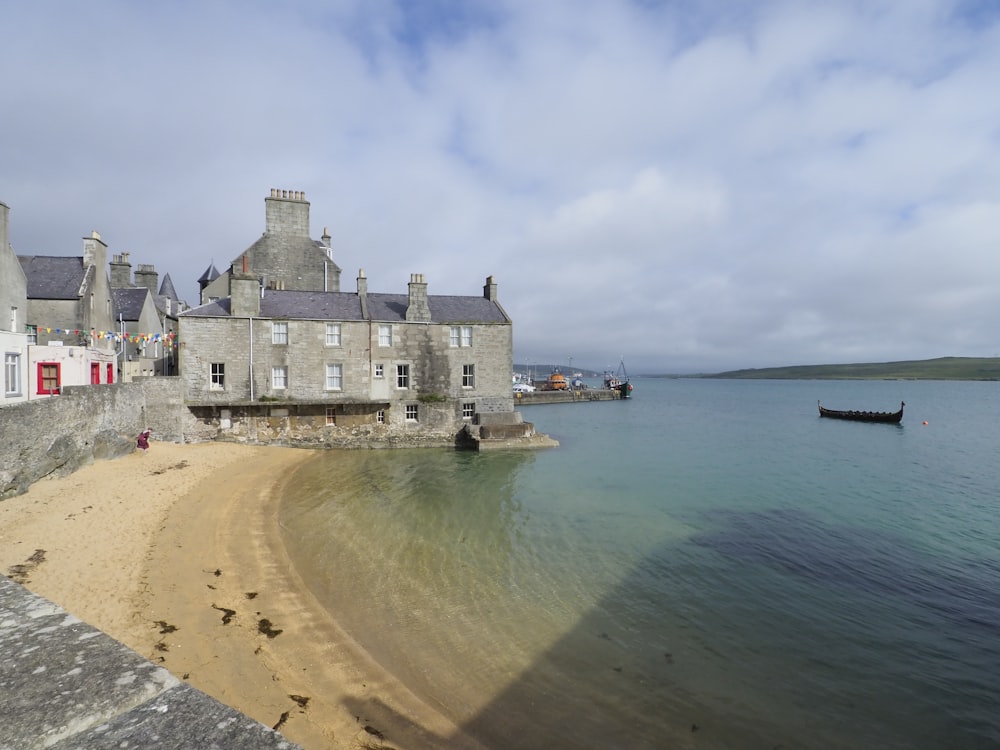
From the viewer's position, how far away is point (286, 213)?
34719 millimetres

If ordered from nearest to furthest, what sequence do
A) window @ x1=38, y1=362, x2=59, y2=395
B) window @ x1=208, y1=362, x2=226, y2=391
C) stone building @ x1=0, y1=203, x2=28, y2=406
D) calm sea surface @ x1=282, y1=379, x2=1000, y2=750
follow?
calm sea surface @ x1=282, y1=379, x2=1000, y2=750
stone building @ x1=0, y1=203, x2=28, y2=406
window @ x1=38, y1=362, x2=59, y2=395
window @ x1=208, y1=362, x2=226, y2=391

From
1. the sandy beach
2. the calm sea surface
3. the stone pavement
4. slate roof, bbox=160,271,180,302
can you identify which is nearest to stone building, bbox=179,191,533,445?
the calm sea surface

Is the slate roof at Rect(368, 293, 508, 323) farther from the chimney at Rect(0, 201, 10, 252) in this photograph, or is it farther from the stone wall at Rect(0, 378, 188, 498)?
the chimney at Rect(0, 201, 10, 252)

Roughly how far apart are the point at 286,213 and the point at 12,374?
786 inches

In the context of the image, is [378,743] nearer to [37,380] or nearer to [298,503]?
[298,503]

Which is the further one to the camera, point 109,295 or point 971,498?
point 109,295

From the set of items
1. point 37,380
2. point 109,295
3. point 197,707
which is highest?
point 109,295

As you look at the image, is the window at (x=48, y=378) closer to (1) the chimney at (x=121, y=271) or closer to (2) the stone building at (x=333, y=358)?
(2) the stone building at (x=333, y=358)

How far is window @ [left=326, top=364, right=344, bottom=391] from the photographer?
29.5 meters

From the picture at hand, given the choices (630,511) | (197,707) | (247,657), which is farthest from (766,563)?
(197,707)

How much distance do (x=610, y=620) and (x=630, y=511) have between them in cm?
925

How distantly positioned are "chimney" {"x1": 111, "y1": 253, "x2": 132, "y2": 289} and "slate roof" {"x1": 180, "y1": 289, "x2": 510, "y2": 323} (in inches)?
635

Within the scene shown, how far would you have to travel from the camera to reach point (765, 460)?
107 feet

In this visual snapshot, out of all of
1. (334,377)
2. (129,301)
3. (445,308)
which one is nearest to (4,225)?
(334,377)
